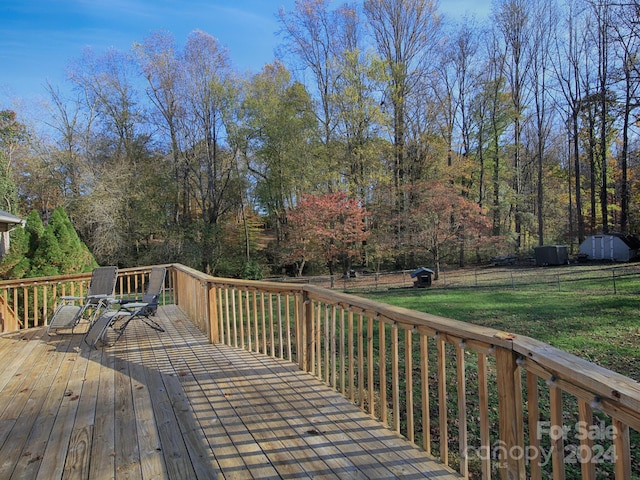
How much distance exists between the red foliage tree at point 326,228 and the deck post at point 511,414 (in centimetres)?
1473

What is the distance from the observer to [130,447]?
210 centimetres

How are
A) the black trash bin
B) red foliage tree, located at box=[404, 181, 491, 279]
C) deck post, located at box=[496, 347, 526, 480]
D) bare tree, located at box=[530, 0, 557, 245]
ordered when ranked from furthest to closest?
bare tree, located at box=[530, 0, 557, 245]
red foliage tree, located at box=[404, 181, 491, 279]
the black trash bin
deck post, located at box=[496, 347, 526, 480]

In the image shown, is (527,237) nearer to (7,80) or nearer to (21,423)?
(21,423)

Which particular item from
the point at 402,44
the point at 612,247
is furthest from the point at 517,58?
the point at 612,247

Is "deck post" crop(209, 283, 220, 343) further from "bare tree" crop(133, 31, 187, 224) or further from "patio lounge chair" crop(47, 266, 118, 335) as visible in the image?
"bare tree" crop(133, 31, 187, 224)

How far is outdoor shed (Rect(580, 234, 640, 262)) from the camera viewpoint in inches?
682

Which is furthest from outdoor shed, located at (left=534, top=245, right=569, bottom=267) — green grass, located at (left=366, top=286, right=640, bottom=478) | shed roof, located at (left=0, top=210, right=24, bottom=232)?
shed roof, located at (left=0, top=210, right=24, bottom=232)

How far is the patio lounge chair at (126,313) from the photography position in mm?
4215

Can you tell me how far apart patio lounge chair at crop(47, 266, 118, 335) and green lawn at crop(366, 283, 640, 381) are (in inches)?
230

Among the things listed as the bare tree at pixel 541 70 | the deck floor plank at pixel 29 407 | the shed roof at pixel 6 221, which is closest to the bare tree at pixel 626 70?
the bare tree at pixel 541 70

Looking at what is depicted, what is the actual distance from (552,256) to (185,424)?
19479 mm

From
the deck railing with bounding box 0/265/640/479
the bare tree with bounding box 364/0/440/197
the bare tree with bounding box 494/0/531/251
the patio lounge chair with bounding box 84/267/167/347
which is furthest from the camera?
the bare tree with bounding box 494/0/531/251

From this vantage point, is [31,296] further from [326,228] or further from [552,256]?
[552,256]

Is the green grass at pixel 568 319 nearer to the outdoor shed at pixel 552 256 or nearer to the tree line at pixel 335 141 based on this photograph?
the tree line at pixel 335 141
